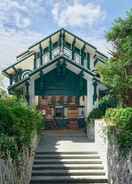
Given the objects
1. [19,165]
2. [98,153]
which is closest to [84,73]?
[98,153]

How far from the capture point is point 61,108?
87.7ft

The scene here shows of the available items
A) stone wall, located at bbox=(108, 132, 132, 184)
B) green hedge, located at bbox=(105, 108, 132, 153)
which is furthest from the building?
green hedge, located at bbox=(105, 108, 132, 153)

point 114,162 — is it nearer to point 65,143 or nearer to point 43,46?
point 65,143

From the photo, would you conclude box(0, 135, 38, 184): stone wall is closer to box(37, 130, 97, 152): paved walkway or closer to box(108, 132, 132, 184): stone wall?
box(108, 132, 132, 184): stone wall

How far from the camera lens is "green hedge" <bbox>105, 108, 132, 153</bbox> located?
38.4 feet

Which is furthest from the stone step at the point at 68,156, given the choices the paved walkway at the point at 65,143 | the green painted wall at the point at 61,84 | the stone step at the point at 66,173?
the green painted wall at the point at 61,84

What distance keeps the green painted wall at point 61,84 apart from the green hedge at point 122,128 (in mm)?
12872

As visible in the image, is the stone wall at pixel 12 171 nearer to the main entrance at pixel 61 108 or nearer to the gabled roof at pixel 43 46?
Result: the main entrance at pixel 61 108

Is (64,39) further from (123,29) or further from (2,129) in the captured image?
(2,129)

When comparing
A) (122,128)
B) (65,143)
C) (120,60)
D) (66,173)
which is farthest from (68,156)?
(120,60)

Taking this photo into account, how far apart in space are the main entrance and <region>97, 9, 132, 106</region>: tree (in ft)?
31.2

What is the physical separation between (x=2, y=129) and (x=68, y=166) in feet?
17.9

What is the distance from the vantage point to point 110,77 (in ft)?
54.5

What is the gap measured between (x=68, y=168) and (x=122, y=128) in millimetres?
3247
